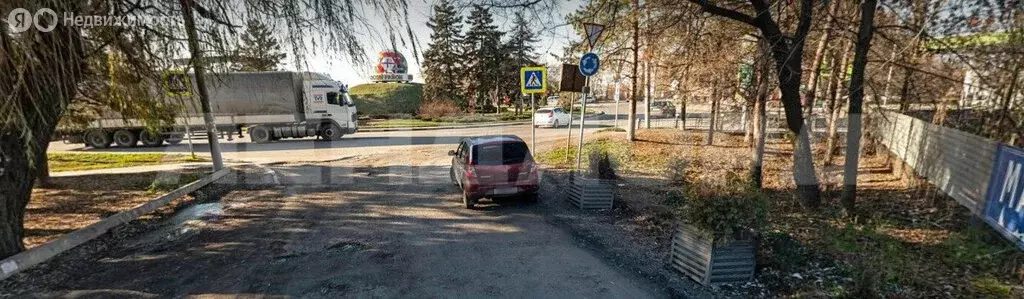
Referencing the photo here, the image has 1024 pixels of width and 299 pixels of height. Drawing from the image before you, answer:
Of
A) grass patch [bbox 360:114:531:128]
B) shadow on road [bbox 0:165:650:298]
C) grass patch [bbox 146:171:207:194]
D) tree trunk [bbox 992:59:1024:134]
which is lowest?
shadow on road [bbox 0:165:650:298]

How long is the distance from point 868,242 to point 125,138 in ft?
Answer: 84.4

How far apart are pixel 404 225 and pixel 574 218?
9.05 feet

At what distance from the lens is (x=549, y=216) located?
22.4 feet

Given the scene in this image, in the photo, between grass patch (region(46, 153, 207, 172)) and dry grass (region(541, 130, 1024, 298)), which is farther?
grass patch (region(46, 153, 207, 172))

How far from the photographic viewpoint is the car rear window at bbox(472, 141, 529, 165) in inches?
278

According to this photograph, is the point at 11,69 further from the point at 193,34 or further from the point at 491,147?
the point at 491,147

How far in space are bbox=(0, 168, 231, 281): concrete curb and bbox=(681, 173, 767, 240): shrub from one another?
7669 mm

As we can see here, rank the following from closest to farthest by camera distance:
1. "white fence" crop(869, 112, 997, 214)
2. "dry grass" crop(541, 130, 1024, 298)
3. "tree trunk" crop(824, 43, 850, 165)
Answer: "dry grass" crop(541, 130, 1024, 298) < "white fence" crop(869, 112, 997, 214) < "tree trunk" crop(824, 43, 850, 165)

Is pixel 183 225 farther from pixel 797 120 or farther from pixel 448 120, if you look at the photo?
pixel 448 120

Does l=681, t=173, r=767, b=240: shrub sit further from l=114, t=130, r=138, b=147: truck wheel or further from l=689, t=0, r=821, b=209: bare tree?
l=114, t=130, r=138, b=147: truck wheel

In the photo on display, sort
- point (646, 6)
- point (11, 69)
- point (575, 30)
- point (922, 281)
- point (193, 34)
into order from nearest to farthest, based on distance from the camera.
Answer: point (11, 69)
point (922, 281)
point (193, 34)
point (646, 6)
point (575, 30)

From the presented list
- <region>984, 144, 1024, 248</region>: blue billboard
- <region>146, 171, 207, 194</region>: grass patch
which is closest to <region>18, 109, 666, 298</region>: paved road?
<region>146, 171, 207, 194</region>: grass patch

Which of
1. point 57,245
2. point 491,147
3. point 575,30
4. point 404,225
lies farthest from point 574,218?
point 575,30

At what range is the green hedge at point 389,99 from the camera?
39375 millimetres
